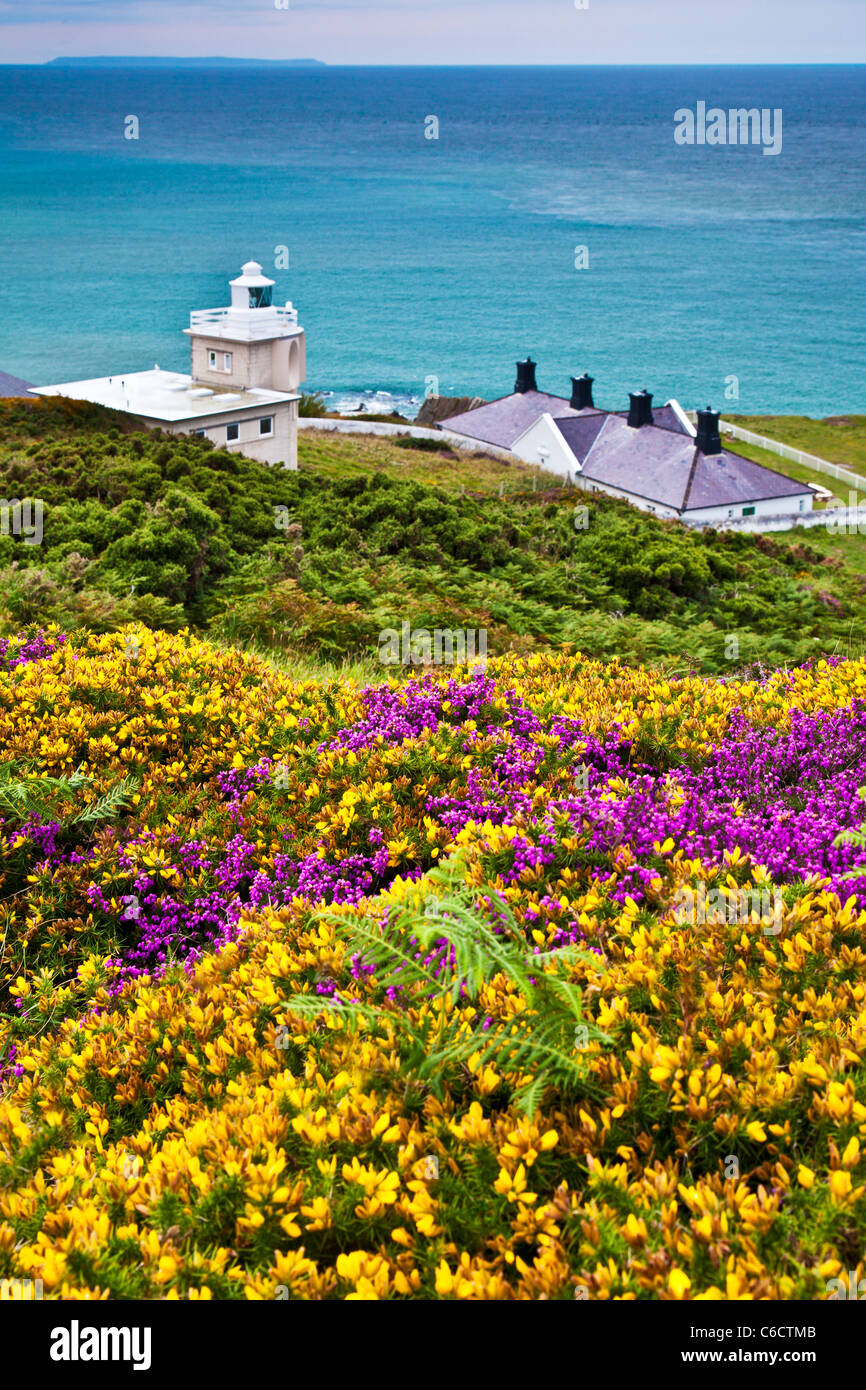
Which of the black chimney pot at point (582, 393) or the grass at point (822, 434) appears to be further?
the grass at point (822, 434)

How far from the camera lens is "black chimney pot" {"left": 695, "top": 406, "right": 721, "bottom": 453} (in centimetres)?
6046

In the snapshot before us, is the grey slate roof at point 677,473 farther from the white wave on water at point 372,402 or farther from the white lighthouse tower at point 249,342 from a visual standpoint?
the white wave on water at point 372,402

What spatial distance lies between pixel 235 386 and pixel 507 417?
102 feet

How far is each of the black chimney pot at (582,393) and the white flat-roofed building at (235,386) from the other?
2727 centimetres

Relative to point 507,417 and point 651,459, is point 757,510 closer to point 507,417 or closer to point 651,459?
point 651,459

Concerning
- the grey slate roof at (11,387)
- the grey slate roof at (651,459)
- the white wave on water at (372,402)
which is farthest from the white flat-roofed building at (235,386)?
the white wave on water at (372,402)

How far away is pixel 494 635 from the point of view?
44.3 ft

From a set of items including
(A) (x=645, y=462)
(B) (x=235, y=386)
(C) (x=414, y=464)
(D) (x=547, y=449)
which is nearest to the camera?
(B) (x=235, y=386)

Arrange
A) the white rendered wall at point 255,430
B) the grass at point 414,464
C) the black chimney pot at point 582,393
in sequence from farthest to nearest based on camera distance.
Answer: the black chimney pot at point 582,393, the grass at point 414,464, the white rendered wall at point 255,430

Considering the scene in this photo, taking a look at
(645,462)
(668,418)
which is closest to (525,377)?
(668,418)

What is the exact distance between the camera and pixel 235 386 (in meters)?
47.7

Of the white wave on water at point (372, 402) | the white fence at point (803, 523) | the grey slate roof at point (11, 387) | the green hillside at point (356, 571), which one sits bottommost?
the green hillside at point (356, 571)

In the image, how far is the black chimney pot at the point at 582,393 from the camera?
72750 millimetres

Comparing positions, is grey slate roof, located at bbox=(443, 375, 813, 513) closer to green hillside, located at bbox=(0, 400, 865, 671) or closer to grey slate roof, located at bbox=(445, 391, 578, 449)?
grey slate roof, located at bbox=(445, 391, 578, 449)
